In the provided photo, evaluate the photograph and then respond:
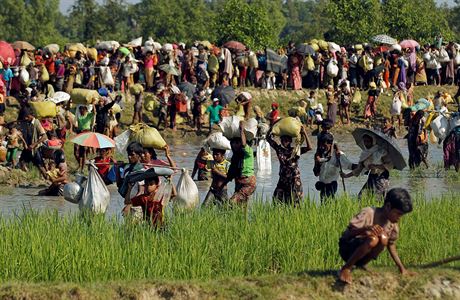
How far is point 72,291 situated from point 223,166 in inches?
176

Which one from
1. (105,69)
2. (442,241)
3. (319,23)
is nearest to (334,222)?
(442,241)

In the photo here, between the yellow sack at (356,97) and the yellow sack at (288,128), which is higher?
the yellow sack at (356,97)

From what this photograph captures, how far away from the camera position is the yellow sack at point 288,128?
13.0m

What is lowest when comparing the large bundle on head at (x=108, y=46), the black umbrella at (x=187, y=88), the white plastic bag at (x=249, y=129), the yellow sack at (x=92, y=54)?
the white plastic bag at (x=249, y=129)

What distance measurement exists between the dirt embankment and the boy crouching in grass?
219 millimetres

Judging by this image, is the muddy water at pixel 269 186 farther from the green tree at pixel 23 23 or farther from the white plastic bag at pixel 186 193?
the green tree at pixel 23 23

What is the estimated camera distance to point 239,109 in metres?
25.9

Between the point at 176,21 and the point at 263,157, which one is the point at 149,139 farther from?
the point at 176,21

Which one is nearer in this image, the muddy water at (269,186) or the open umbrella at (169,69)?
the muddy water at (269,186)

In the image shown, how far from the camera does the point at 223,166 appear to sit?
13.5m

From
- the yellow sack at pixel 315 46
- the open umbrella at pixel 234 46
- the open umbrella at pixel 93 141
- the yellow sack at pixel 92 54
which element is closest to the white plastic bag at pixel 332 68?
Answer: the yellow sack at pixel 315 46

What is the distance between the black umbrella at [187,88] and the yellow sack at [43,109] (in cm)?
659

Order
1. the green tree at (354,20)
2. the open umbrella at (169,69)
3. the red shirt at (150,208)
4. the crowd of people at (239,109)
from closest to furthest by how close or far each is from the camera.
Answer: the red shirt at (150,208)
the crowd of people at (239,109)
the open umbrella at (169,69)
the green tree at (354,20)

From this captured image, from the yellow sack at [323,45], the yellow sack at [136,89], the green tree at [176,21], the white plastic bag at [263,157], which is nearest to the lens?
the white plastic bag at [263,157]
